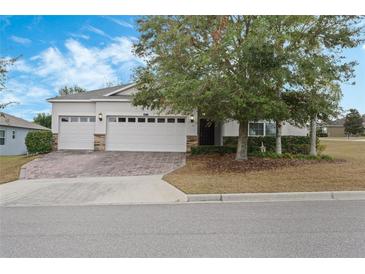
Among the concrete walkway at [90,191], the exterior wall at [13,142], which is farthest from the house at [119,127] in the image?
the exterior wall at [13,142]

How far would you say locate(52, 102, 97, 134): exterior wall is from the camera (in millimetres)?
19266

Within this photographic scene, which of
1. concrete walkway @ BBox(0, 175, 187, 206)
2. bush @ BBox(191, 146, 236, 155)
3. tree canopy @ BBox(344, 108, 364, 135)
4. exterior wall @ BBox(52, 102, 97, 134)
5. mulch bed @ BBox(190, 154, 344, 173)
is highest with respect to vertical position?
tree canopy @ BBox(344, 108, 364, 135)

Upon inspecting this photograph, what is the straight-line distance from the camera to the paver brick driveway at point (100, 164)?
512 inches

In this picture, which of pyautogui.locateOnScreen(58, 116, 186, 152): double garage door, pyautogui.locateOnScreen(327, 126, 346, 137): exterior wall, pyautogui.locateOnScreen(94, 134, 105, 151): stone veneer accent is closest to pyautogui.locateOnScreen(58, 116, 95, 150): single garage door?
pyautogui.locateOnScreen(94, 134, 105, 151): stone veneer accent

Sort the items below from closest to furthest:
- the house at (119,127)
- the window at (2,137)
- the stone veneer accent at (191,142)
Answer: the stone veneer accent at (191,142) → the house at (119,127) → the window at (2,137)

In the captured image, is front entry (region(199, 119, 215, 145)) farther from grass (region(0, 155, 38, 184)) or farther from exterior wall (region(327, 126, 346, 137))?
exterior wall (region(327, 126, 346, 137))

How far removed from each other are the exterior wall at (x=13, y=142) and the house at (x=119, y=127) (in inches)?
363

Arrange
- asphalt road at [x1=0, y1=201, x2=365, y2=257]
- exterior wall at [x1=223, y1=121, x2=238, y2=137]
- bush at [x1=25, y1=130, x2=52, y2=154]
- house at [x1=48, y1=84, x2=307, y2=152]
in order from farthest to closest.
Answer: exterior wall at [x1=223, y1=121, x2=238, y2=137] < house at [x1=48, y1=84, x2=307, y2=152] < bush at [x1=25, y1=130, x2=52, y2=154] < asphalt road at [x1=0, y1=201, x2=365, y2=257]

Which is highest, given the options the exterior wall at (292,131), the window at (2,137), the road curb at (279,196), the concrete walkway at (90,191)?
the exterior wall at (292,131)

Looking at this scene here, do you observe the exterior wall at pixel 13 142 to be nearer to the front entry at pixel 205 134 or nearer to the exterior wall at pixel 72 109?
the exterior wall at pixel 72 109

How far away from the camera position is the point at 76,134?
1930 cm

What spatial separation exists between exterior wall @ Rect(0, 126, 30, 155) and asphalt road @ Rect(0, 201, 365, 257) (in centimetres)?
2073

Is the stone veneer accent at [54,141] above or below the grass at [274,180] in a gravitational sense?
above

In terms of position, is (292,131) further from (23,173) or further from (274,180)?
(23,173)
